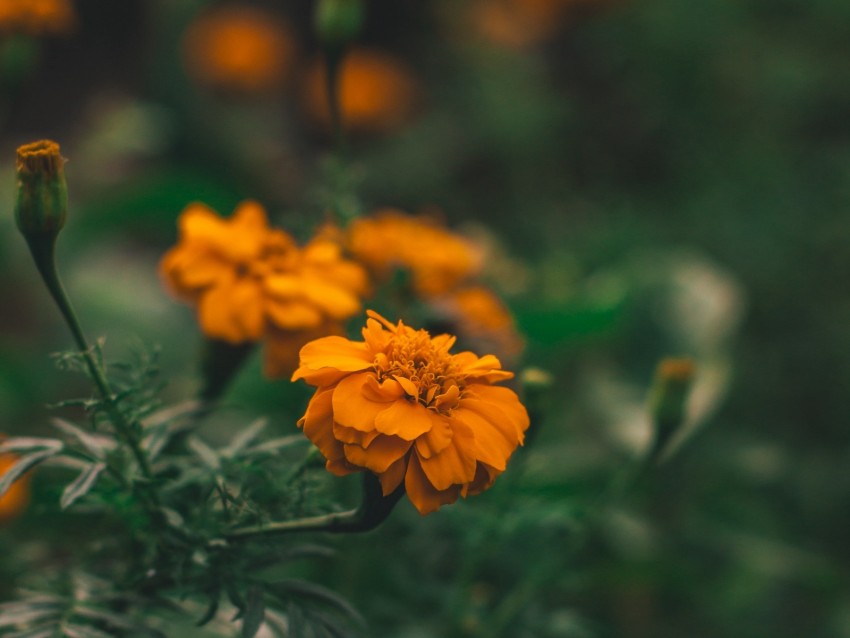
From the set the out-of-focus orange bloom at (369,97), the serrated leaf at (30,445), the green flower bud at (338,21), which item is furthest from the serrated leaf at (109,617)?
the out-of-focus orange bloom at (369,97)

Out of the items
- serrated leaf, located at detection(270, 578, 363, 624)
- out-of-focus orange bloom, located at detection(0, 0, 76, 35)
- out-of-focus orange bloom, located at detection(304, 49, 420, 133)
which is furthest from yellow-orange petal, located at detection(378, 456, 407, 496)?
out-of-focus orange bloom, located at detection(304, 49, 420, 133)

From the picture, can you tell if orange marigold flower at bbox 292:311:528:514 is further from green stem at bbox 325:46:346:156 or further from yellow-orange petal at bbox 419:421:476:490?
green stem at bbox 325:46:346:156

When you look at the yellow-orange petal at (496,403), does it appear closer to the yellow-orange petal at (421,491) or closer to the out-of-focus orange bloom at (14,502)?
the yellow-orange petal at (421,491)

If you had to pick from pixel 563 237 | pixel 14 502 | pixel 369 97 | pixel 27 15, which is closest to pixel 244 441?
pixel 14 502

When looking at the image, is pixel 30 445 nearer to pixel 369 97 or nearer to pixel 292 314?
pixel 292 314

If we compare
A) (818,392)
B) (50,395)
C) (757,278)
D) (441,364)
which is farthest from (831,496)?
(50,395)

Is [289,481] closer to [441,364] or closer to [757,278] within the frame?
[441,364]
